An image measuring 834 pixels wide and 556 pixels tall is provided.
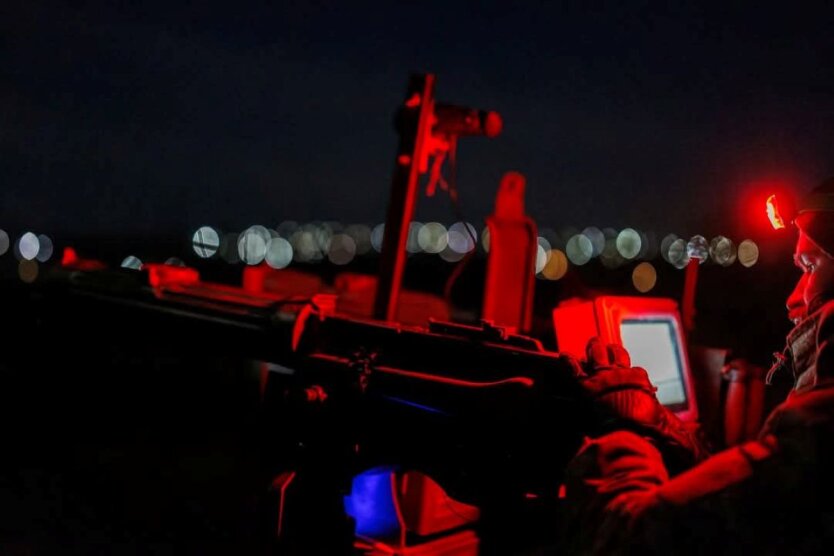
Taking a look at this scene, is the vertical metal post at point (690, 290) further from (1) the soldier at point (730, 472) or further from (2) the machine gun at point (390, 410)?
(1) the soldier at point (730, 472)

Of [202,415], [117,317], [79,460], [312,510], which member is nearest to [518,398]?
[312,510]

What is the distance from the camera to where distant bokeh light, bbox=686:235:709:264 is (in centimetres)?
473

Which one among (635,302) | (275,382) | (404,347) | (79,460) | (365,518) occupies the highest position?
(635,302)

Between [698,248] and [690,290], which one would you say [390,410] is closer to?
[698,248]

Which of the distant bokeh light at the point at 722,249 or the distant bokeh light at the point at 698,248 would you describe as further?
the distant bokeh light at the point at 698,248

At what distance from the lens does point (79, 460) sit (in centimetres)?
747

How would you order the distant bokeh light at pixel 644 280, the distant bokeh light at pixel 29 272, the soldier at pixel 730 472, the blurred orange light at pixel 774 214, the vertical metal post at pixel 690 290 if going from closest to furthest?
the soldier at pixel 730 472 < the blurred orange light at pixel 774 214 < the vertical metal post at pixel 690 290 < the distant bokeh light at pixel 29 272 < the distant bokeh light at pixel 644 280

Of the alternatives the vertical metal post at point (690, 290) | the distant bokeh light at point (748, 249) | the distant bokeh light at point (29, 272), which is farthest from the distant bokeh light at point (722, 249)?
the distant bokeh light at point (29, 272)

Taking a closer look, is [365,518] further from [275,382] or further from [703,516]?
[703,516]

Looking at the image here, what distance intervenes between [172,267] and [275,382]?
1687 millimetres

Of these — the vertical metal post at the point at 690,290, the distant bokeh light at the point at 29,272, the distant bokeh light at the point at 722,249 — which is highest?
the distant bokeh light at the point at 722,249

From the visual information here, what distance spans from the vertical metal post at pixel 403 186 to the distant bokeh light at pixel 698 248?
5.73 feet

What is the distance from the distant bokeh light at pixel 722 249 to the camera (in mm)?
4309

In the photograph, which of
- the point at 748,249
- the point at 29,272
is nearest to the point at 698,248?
the point at 748,249
